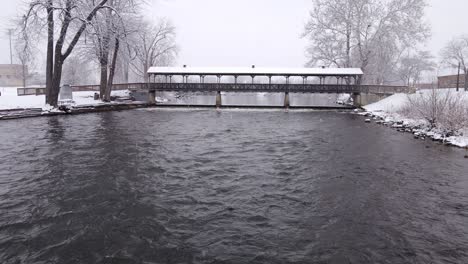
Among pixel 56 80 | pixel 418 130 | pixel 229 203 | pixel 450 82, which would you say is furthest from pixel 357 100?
pixel 229 203

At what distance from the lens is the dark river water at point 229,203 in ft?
18.6

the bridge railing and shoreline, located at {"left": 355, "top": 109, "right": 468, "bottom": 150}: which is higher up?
the bridge railing

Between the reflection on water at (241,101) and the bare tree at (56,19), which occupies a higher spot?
the bare tree at (56,19)

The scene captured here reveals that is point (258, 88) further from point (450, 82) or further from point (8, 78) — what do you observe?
point (8, 78)

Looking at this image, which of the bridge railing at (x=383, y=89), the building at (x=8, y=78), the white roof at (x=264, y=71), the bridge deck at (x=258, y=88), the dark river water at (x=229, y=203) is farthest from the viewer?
the building at (x=8, y=78)

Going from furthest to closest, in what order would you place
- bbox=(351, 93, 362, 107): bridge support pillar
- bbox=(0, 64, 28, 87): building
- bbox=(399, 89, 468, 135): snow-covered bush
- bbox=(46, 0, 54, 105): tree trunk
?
bbox=(0, 64, 28, 87): building
bbox=(351, 93, 362, 107): bridge support pillar
bbox=(46, 0, 54, 105): tree trunk
bbox=(399, 89, 468, 135): snow-covered bush

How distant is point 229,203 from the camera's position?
311 inches

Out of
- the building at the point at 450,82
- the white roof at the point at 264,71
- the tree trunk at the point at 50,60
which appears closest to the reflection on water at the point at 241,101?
the white roof at the point at 264,71

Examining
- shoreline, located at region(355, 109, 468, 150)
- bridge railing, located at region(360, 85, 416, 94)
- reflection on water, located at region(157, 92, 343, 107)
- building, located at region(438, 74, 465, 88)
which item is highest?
building, located at region(438, 74, 465, 88)

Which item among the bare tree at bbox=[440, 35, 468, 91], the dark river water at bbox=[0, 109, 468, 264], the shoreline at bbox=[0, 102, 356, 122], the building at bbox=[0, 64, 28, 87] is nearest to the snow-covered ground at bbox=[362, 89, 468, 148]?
the dark river water at bbox=[0, 109, 468, 264]

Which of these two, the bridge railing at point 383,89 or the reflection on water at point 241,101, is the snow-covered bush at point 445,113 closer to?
the bridge railing at point 383,89

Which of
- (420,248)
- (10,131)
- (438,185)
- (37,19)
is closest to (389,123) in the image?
(438,185)

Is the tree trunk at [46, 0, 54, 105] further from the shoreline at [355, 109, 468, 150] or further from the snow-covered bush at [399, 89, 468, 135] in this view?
the snow-covered bush at [399, 89, 468, 135]

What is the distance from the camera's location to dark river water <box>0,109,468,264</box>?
5.68 metres
